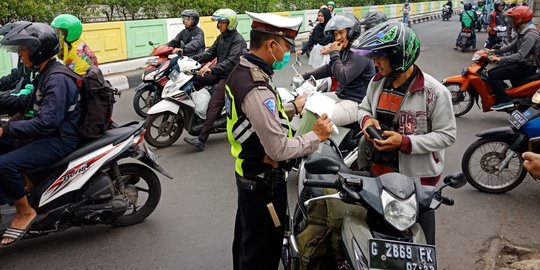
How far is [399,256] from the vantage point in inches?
73.7

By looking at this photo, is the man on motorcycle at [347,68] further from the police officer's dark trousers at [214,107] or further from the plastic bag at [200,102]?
the plastic bag at [200,102]

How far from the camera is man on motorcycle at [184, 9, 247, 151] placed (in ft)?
19.9

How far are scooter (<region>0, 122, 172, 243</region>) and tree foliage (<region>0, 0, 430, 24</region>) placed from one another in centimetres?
725

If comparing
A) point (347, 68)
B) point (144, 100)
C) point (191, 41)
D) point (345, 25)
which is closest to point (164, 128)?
point (144, 100)

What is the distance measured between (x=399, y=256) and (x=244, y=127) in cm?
97

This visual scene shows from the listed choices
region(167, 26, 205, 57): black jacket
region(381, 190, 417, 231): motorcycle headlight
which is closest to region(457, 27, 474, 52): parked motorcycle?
region(167, 26, 205, 57): black jacket

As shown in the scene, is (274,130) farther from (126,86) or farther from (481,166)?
(126,86)

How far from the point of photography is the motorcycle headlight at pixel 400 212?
196 centimetres

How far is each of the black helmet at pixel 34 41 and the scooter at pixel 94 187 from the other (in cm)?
69

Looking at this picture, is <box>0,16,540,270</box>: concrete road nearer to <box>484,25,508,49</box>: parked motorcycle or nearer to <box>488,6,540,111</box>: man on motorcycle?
<box>488,6,540,111</box>: man on motorcycle

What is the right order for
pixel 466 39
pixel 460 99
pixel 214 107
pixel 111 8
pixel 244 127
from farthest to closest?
pixel 466 39 < pixel 111 8 < pixel 460 99 < pixel 214 107 < pixel 244 127

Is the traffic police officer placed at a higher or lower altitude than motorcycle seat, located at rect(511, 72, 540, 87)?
higher

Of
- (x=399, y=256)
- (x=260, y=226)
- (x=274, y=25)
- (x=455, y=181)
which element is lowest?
(x=260, y=226)

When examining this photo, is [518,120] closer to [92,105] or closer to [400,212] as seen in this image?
[400,212]
